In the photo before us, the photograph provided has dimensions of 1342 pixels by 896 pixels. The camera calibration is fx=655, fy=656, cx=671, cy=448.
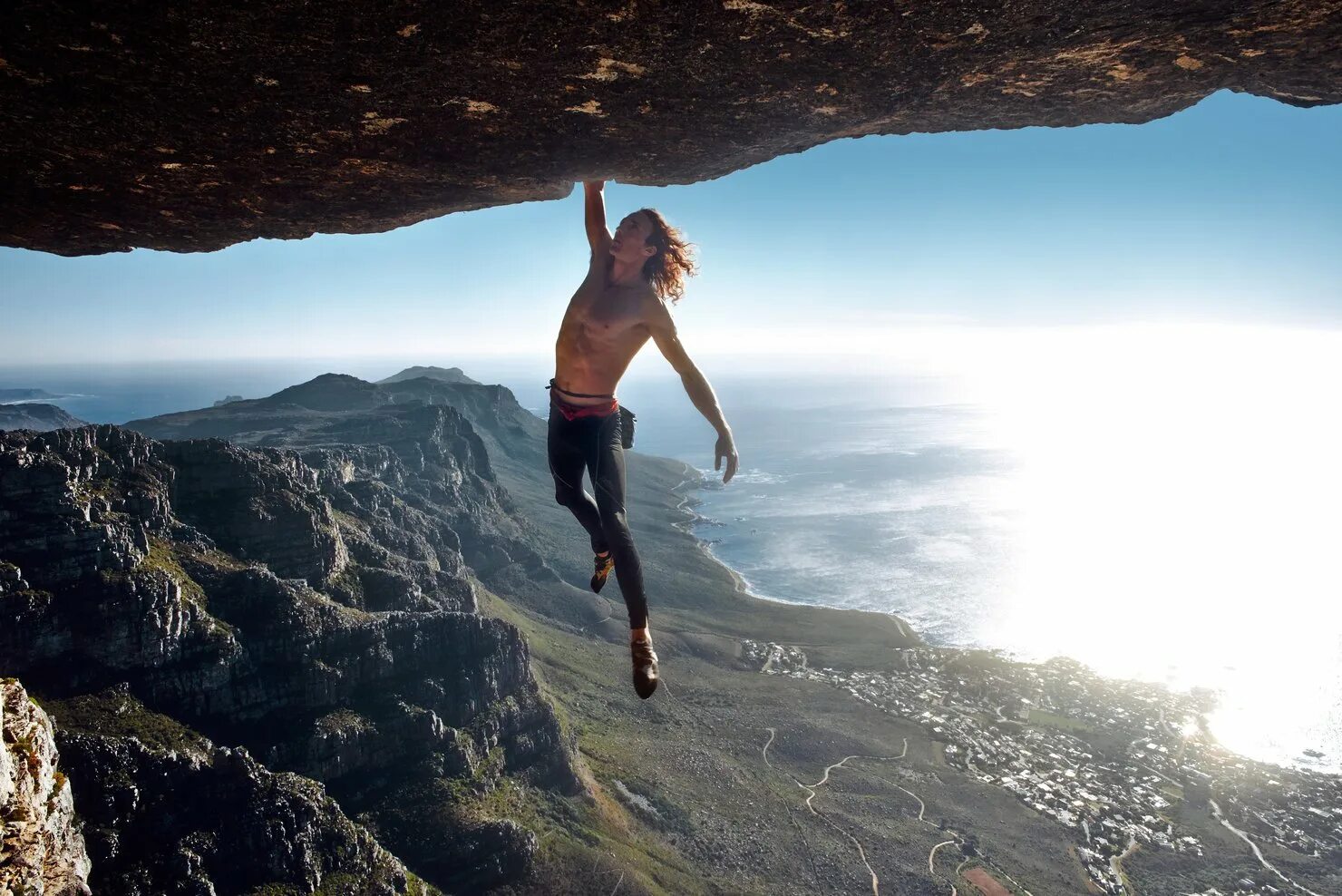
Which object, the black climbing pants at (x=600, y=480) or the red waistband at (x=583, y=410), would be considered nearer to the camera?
the black climbing pants at (x=600, y=480)

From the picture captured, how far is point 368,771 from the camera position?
201 feet

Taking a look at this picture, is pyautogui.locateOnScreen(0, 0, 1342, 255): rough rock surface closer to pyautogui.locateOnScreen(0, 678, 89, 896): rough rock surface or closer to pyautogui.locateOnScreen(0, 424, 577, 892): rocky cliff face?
pyautogui.locateOnScreen(0, 678, 89, 896): rough rock surface

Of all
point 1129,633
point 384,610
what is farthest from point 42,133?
point 1129,633

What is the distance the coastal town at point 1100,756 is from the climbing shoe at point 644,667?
87.6 metres

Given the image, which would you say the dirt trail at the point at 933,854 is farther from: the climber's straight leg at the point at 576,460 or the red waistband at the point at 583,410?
the red waistband at the point at 583,410

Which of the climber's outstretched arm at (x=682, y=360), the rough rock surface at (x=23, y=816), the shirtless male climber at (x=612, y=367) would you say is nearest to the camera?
the climber's outstretched arm at (x=682, y=360)

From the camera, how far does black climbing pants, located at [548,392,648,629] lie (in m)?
7.43

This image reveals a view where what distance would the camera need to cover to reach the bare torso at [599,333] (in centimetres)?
735

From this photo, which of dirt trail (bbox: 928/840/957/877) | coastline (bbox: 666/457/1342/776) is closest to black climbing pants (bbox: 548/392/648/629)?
dirt trail (bbox: 928/840/957/877)

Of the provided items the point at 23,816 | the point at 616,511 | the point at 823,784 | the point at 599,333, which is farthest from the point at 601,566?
the point at 823,784

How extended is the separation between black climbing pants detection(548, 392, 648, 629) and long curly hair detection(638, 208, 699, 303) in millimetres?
1704

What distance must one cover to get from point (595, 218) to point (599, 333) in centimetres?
154

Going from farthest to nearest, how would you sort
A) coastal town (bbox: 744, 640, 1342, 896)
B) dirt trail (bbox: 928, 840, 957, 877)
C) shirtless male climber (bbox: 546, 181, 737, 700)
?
coastal town (bbox: 744, 640, 1342, 896) → dirt trail (bbox: 928, 840, 957, 877) → shirtless male climber (bbox: 546, 181, 737, 700)

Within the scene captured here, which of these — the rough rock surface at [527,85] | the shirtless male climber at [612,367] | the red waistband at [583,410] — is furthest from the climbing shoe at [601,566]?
the rough rock surface at [527,85]
